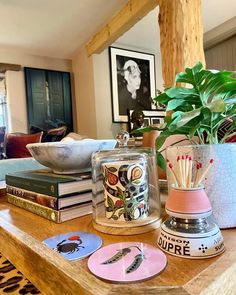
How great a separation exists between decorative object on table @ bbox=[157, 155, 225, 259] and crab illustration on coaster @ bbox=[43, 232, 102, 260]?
11 cm

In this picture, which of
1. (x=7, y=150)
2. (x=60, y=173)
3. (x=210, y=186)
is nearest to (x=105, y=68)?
(x=7, y=150)

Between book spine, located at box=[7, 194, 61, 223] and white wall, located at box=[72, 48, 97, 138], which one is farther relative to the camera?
white wall, located at box=[72, 48, 97, 138]

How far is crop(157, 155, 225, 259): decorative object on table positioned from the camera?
37 cm

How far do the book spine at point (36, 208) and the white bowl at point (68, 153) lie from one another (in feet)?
0.39

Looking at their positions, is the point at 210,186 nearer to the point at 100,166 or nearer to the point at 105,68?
the point at 100,166

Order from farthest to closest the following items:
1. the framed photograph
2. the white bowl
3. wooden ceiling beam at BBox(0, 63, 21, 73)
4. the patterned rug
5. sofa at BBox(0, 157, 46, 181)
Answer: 1. the framed photograph
2. wooden ceiling beam at BBox(0, 63, 21, 73)
3. sofa at BBox(0, 157, 46, 181)
4. the white bowl
5. the patterned rug

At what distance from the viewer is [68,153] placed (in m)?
0.63

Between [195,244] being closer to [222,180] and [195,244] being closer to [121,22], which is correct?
[222,180]

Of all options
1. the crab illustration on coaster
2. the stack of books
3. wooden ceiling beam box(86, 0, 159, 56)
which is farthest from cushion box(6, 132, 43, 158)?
the crab illustration on coaster

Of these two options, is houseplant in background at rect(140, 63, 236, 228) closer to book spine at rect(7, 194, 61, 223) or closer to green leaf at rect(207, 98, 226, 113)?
green leaf at rect(207, 98, 226, 113)

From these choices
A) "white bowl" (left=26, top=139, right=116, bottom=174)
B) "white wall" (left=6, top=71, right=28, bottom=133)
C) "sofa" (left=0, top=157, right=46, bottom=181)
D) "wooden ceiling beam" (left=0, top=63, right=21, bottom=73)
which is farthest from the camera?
"white wall" (left=6, top=71, right=28, bottom=133)

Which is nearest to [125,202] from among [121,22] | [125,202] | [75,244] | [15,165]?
[125,202]

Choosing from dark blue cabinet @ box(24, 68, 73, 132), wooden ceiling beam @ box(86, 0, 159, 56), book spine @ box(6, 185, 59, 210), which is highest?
wooden ceiling beam @ box(86, 0, 159, 56)

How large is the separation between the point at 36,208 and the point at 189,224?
1.27 ft
